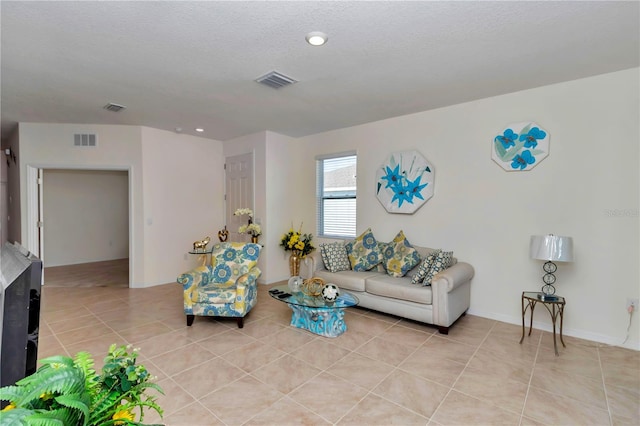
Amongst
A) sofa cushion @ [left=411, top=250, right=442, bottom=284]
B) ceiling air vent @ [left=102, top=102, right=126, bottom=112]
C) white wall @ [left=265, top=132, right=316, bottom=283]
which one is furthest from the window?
ceiling air vent @ [left=102, top=102, right=126, bottom=112]

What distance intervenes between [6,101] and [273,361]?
4.38m

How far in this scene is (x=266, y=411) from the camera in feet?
6.72

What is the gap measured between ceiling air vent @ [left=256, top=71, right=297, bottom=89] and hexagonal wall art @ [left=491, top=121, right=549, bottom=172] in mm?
2409

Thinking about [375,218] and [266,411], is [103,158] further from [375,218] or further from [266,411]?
[266,411]

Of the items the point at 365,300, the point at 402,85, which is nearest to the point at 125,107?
the point at 402,85

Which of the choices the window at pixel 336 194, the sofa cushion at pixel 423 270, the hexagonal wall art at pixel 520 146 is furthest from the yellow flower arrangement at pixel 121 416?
the window at pixel 336 194

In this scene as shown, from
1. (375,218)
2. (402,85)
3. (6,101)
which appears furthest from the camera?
(375,218)

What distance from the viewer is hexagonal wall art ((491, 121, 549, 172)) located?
10.9 feet

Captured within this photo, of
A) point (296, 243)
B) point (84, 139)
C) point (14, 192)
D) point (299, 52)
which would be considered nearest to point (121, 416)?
point (299, 52)

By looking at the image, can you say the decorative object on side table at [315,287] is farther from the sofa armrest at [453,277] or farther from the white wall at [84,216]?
the white wall at [84,216]

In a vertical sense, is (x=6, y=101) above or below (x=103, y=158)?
above

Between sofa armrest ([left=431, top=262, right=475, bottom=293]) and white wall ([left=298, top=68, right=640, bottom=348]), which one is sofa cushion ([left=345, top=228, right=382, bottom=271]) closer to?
white wall ([left=298, top=68, right=640, bottom=348])

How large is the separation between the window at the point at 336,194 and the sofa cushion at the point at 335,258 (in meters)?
0.72

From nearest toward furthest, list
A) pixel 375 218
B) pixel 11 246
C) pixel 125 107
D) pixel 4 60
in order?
pixel 11 246, pixel 4 60, pixel 125 107, pixel 375 218
